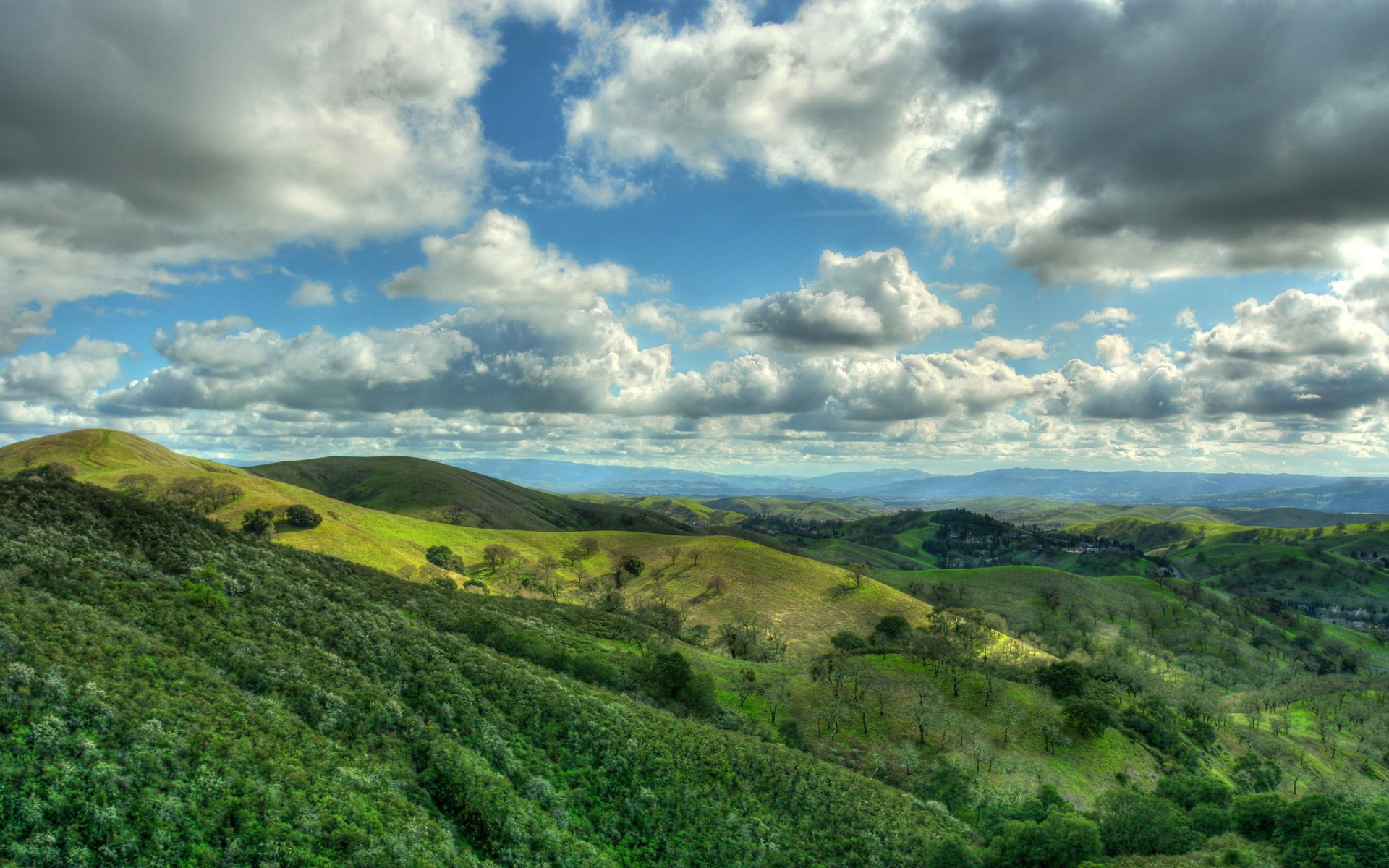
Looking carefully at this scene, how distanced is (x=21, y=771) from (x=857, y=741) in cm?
7132

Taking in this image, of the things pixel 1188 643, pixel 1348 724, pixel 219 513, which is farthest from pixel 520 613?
pixel 1188 643

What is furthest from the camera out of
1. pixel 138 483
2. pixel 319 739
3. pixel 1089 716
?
pixel 138 483

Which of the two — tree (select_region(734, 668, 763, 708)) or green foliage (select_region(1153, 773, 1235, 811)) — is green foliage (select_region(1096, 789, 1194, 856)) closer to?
green foliage (select_region(1153, 773, 1235, 811))

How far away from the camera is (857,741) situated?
70.9m

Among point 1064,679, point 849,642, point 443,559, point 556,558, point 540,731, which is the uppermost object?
point 540,731

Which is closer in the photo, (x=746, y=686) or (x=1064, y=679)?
(x=746, y=686)

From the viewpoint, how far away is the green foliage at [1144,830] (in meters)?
48.0

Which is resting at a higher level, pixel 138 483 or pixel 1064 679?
pixel 138 483

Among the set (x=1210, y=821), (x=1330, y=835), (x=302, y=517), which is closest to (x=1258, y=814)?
(x=1210, y=821)

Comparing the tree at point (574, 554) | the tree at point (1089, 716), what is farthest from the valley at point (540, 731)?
the tree at point (574, 554)

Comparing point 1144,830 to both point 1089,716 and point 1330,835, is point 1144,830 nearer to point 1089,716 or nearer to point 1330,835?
point 1330,835

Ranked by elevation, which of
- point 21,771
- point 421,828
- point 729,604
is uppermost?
point 21,771

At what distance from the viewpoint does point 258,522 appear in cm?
13275

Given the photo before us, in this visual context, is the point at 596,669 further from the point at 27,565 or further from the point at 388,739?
the point at 27,565
